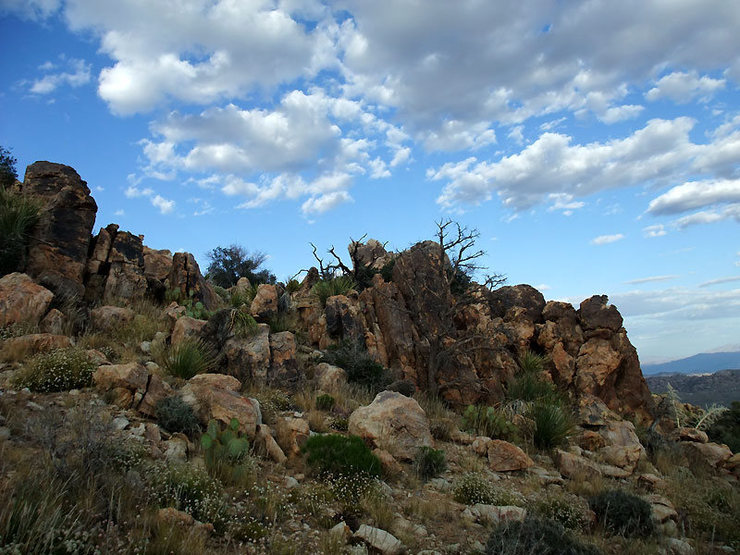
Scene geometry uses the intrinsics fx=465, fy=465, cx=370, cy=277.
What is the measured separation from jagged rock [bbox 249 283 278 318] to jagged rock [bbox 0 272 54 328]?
17.3 feet

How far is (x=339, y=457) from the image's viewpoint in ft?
23.3

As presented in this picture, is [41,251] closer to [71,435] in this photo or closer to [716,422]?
[71,435]

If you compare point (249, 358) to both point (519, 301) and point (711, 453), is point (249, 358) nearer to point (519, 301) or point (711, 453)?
point (519, 301)

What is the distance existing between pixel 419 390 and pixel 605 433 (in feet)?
17.5

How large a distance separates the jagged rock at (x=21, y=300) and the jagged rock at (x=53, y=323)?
13 cm

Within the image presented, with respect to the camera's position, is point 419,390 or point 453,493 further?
point 419,390

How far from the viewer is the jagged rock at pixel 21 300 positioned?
32.2 feet

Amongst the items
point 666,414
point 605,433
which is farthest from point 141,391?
point 666,414

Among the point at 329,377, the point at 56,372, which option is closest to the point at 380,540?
the point at 56,372

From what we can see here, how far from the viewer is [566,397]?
607 inches

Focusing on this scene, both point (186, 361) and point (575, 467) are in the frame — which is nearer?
point (575, 467)

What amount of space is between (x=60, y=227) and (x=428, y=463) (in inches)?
451

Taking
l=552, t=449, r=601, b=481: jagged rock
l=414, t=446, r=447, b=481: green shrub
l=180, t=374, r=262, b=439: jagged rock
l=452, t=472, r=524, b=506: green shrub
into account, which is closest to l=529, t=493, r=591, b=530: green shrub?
l=452, t=472, r=524, b=506: green shrub

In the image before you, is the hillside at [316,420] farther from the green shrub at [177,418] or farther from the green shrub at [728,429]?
the green shrub at [728,429]
